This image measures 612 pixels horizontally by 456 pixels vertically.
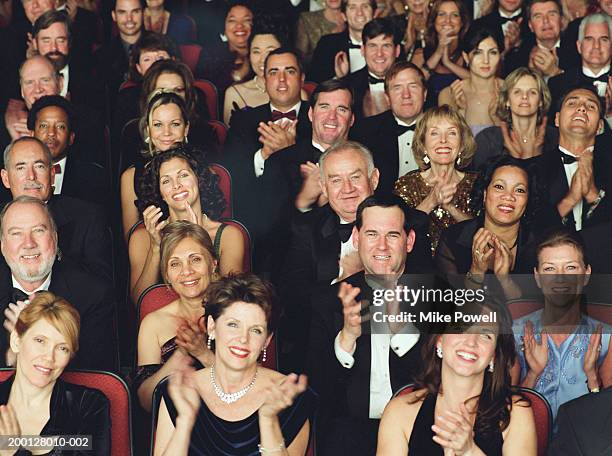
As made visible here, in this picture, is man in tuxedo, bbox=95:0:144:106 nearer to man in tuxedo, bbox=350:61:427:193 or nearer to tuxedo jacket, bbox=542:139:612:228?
man in tuxedo, bbox=350:61:427:193

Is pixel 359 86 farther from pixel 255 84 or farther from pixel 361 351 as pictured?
pixel 361 351

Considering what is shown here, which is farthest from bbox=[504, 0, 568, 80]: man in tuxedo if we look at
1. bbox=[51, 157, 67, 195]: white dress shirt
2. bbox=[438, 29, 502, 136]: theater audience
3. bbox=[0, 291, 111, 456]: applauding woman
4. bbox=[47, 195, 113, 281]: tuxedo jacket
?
bbox=[0, 291, 111, 456]: applauding woman

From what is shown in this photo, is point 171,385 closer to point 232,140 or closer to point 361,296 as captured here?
point 361,296

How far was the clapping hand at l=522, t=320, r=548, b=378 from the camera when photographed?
4.14m

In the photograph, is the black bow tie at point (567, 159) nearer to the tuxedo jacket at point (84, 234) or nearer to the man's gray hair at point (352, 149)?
the man's gray hair at point (352, 149)

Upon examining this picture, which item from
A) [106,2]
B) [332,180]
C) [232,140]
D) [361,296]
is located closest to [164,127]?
[232,140]

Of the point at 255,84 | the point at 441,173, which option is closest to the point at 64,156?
the point at 255,84

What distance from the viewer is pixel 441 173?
4785mm

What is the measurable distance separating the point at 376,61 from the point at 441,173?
93cm

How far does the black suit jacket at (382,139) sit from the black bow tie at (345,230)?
0.49 meters

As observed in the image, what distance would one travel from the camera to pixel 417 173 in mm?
4828

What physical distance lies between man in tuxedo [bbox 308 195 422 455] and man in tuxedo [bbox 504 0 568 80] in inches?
72.3

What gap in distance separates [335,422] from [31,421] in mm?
922

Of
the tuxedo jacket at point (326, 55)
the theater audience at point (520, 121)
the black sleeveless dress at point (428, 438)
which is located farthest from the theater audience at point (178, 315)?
the tuxedo jacket at point (326, 55)
